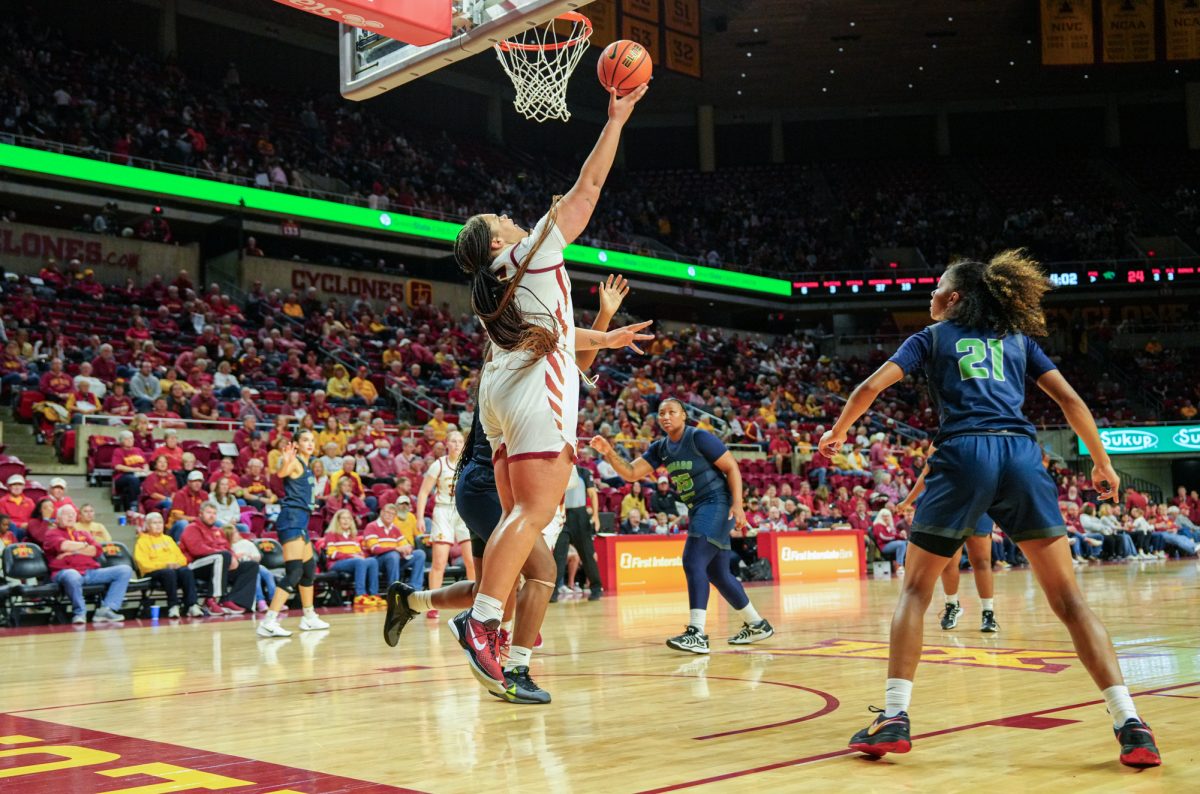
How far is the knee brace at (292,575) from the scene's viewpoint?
10.3 meters

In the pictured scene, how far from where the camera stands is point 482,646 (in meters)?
4.99

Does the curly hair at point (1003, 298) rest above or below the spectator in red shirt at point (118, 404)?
below

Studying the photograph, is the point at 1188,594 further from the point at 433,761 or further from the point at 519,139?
the point at 519,139

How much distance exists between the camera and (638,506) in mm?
19016

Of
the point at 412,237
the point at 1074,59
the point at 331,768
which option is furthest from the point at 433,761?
the point at 1074,59

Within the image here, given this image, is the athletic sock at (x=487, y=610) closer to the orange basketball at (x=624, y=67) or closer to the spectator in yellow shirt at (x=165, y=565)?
the orange basketball at (x=624, y=67)

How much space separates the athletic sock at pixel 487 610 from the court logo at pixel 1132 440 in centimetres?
3234

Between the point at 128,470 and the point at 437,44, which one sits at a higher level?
the point at 437,44

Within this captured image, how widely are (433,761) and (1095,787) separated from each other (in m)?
2.22

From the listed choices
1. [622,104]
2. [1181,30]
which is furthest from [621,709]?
[1181,30]

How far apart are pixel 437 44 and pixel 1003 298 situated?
202 inches

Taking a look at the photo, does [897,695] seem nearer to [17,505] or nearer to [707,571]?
[707,571]

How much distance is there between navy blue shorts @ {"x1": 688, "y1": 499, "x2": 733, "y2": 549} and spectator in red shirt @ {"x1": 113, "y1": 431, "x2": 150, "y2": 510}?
8.95m

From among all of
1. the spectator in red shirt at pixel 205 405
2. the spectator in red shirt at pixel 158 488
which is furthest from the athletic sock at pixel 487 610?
the spectator in red shirt at pixel 205 405
